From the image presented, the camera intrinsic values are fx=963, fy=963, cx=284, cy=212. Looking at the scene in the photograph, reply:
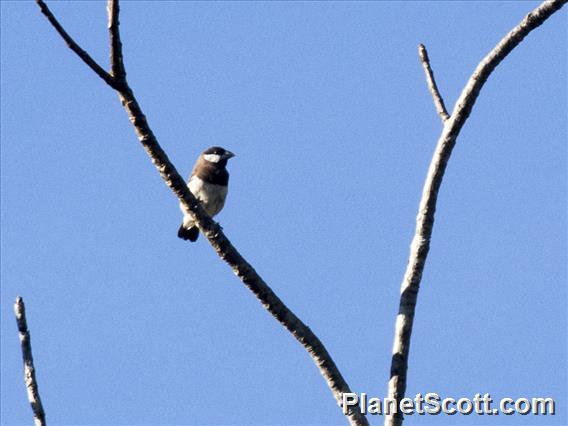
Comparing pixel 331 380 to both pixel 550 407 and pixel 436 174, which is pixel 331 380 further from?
pixel 550 407

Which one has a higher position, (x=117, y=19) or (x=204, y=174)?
(x=204, y=174)

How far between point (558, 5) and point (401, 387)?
1.83 metres

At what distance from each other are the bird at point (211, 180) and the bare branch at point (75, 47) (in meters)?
6.72

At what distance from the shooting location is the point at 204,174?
11.0 metres

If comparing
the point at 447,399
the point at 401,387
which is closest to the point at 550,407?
the point at 447,399

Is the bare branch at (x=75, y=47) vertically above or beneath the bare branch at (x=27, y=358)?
above

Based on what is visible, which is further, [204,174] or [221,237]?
[204,174]

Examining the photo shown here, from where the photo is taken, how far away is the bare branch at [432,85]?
457cm

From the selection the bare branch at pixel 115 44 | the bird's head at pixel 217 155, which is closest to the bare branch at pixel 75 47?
the bare branch at pixel 115 44

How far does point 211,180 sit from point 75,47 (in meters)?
7.19

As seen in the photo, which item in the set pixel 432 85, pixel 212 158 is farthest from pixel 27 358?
pixel 212 158

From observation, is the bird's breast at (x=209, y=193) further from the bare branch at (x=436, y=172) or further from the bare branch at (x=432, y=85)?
the bare branch at (x=436, y=172)

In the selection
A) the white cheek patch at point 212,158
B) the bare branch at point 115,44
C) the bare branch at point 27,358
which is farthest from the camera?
the white cheek patch at point 212,158

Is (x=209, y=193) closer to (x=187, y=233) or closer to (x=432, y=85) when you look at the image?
(x=187, y=233)
